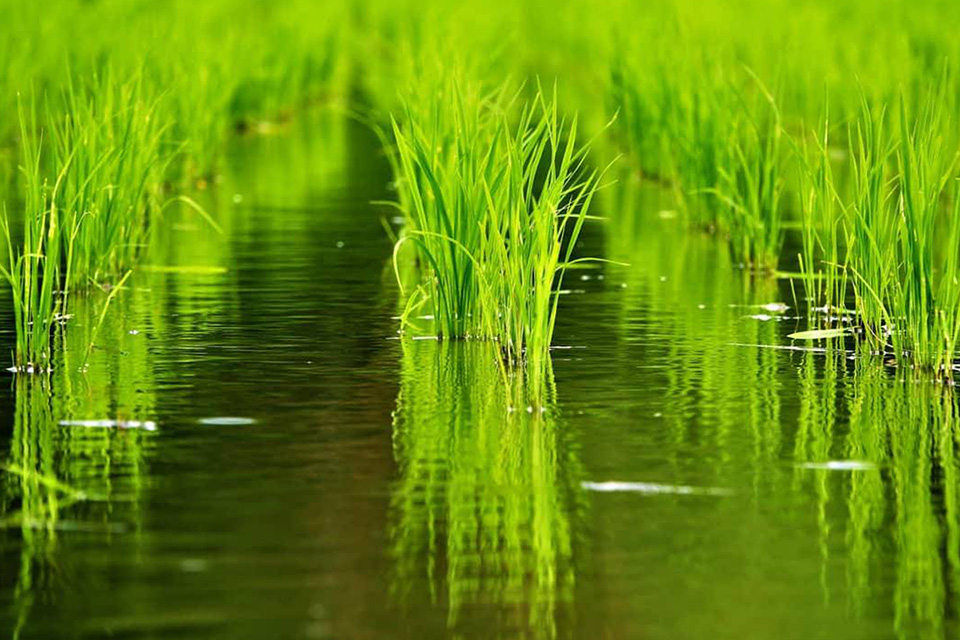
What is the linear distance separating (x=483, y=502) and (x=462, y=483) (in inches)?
8.8

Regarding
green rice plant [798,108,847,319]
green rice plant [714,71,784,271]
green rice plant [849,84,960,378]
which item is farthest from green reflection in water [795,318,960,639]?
green rice plant [714,71,784,271]

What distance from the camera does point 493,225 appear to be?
7156 mm

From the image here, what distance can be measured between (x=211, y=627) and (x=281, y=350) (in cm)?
359

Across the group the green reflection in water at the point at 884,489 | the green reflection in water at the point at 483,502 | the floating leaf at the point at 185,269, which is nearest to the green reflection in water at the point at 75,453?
the green reflection in water at the point at 483,502

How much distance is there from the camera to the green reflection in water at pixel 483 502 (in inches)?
173

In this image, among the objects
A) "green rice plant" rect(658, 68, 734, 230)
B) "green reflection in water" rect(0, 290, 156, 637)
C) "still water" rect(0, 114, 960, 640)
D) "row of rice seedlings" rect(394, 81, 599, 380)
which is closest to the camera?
"still water" rect(0, 114, 960, 640)

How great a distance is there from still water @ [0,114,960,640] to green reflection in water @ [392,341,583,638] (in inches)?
0.5

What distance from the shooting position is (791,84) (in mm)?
16234

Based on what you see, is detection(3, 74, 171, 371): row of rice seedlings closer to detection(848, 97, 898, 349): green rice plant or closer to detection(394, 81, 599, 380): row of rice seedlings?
detection(394, 81, 599, 380): row of rice seedlings

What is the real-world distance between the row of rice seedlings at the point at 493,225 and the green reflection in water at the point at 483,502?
30 cm

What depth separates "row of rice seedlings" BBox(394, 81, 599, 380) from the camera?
6.98 metres

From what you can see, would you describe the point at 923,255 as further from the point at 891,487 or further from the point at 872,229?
the point at 891,487

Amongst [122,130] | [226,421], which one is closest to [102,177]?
[122,130]

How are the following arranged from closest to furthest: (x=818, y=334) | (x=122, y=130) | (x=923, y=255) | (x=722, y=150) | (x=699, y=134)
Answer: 1. (x=923, y=255)
2. (x=818, y=334)
3. (x=122, y=130)
4. (x=722, y=150)
5. (x=699, y=134)
